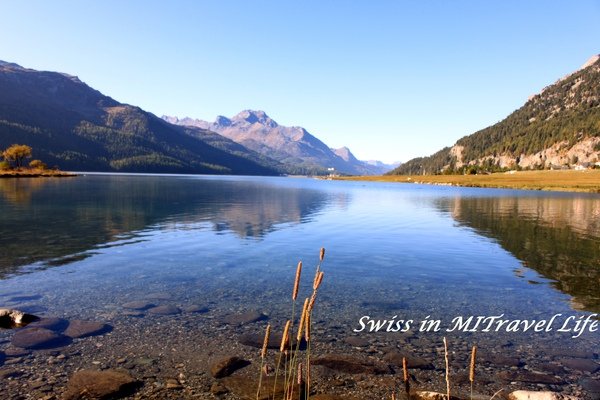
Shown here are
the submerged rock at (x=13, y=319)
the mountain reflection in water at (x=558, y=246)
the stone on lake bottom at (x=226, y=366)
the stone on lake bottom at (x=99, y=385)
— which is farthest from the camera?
the mountain reflection in water at (x=558, y=246)

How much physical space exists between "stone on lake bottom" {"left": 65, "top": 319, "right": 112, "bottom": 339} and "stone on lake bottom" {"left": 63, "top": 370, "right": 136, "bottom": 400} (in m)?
3.36

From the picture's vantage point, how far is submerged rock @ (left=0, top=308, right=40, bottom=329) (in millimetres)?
15804

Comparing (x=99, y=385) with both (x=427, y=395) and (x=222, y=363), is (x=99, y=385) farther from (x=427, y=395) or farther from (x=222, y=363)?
(x=427, y=395)

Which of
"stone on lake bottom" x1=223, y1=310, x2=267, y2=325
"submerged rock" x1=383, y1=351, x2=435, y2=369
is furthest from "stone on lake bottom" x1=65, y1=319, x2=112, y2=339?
"submerged rock" x1=383, y1=351, x2=435, y2=369

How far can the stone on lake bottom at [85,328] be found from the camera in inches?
610

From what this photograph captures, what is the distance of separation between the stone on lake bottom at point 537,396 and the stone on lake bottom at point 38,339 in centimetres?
1538

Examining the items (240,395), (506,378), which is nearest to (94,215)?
(240,395)

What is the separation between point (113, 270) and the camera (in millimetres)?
26375

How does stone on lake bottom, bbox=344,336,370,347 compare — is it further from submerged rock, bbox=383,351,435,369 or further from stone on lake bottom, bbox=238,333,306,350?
stone on lake bottom, bbox=238,333,306,350

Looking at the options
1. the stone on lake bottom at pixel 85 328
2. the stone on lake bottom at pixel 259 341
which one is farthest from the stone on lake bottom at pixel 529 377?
the stone on lake bottom at pixel 85 328

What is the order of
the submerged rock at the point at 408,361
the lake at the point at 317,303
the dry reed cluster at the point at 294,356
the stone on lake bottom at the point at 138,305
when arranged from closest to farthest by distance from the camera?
the dry reed cluster at the point at 294,356, the lake at the point at 317,303, the submerged rock at the point at 408,361, the stone on lake bottom at the point at 138,305

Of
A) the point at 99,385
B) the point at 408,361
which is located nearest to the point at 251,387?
the point at 99,385

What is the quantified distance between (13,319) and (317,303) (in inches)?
531

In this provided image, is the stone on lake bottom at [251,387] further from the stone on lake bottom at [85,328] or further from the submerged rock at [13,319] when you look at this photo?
the submerged rock at [13,319]
